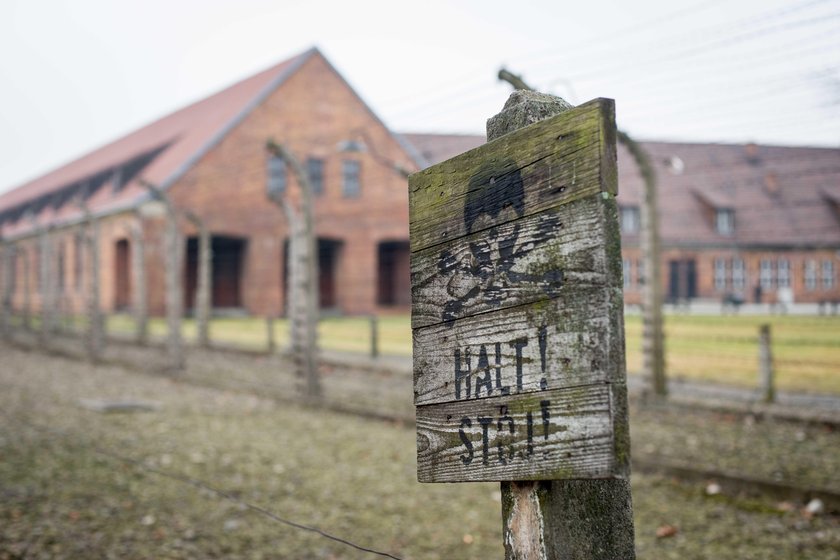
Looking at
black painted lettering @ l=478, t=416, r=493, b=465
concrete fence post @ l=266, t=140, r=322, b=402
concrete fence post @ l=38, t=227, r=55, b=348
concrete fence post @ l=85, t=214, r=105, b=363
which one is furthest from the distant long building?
black painted lettering @ l=478, t=416, r=493, b=465

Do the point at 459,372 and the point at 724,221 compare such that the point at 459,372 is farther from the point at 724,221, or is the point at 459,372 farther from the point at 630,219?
the point at 724,221

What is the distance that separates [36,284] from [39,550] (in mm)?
36016

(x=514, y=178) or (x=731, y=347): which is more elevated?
(x=514, y=178)

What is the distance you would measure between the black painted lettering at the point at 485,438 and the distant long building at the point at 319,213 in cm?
2159

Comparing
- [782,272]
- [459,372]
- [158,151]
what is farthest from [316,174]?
[459,372]

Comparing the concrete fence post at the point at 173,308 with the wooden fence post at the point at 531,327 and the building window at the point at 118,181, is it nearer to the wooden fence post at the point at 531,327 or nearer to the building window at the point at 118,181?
the wooden fence post at the point at 531,327

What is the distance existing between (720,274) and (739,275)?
2.81 ft

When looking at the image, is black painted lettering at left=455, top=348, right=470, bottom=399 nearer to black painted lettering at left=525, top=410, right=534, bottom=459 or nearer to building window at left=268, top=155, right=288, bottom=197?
black painted lettering at left=525, top=410, right=534, bottom=459

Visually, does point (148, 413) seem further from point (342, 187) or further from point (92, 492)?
point (342, 187)

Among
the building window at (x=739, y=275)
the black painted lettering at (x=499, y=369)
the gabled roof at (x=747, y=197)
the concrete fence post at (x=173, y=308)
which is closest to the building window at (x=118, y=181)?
the gabled roof at (x=747, y=197)

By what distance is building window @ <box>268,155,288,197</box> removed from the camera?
28.0m

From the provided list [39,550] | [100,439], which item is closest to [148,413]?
[100,439]

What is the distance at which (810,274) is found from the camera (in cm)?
3166

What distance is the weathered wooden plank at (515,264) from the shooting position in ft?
4.56
